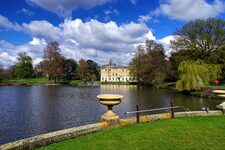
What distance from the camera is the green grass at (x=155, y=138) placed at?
572 cm

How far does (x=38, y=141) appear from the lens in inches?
236

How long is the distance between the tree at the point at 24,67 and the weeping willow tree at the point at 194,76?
7132 cm

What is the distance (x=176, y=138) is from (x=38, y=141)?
402cm

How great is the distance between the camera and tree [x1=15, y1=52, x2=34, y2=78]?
89.4 m

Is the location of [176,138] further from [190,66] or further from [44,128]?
[190,66]

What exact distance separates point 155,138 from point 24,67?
9165cm

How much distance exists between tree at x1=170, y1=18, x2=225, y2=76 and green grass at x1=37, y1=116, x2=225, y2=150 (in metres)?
37.5

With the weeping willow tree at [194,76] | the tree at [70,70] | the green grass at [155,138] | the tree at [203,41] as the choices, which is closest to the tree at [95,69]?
the tree at [70,70]

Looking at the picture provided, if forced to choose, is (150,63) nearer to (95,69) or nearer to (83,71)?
(83,71)

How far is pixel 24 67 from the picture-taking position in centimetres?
8969

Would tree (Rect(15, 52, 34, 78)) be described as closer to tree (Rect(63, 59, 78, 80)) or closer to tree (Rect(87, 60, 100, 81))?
tree (Rect(63, 59, 78, 80))

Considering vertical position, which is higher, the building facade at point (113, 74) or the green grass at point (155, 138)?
the building facade at point (113, 74)

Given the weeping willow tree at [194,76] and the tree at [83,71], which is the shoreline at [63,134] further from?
the tree at [83,71]

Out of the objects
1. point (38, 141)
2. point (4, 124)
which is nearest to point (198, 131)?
point (38, 141)
